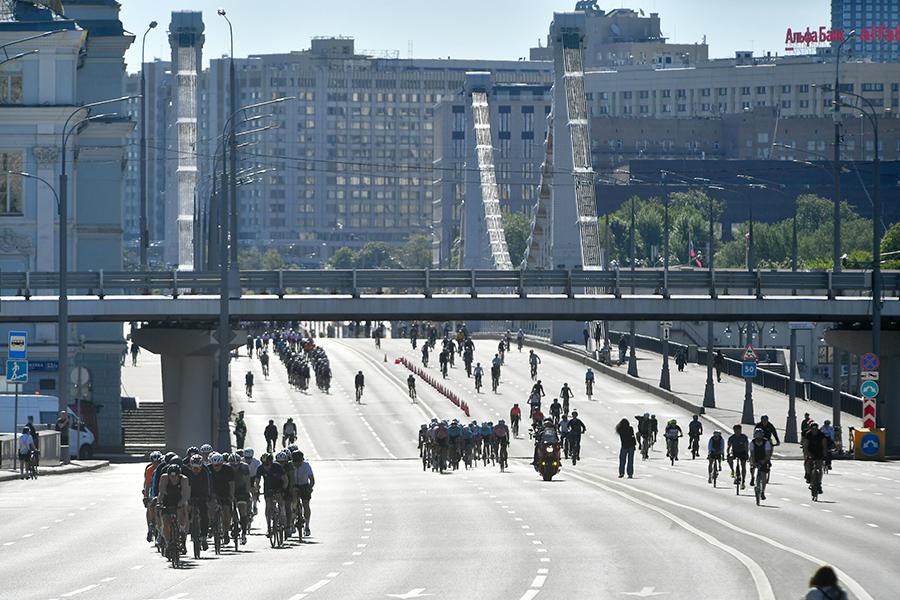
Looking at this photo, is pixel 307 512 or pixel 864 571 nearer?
pixel 864 571

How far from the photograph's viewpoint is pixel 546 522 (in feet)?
119

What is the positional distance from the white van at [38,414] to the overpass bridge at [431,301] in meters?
3.75

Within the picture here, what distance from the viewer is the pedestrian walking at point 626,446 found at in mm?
48969

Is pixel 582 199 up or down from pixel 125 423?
up

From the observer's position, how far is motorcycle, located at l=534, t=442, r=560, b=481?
49.3 meters

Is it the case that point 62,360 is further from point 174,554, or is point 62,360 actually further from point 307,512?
point 174,554

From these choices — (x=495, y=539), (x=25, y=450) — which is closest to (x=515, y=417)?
(x=25, y=450)

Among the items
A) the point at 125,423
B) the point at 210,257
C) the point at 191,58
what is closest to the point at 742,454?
the point at 125,423

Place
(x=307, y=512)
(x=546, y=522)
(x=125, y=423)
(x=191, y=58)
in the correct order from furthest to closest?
(x=191, y=58) → (x=125, y=423) → (x=546, y=522) → (x=307, y=512)

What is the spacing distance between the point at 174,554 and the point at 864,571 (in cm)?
903

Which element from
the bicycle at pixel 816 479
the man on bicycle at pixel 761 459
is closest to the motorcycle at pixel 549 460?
the man on bicycle at pixel 761 459

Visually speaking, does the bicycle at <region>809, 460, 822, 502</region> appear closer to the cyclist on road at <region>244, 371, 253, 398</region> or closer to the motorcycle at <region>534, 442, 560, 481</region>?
the motorcycle at <region>534, 442, 560, 481</region>

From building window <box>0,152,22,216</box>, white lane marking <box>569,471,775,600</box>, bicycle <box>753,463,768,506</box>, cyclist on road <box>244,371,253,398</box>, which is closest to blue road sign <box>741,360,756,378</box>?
building window <box>0,152,22,216</box>

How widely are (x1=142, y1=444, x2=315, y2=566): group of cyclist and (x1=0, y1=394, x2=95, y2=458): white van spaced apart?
34.5 metres
